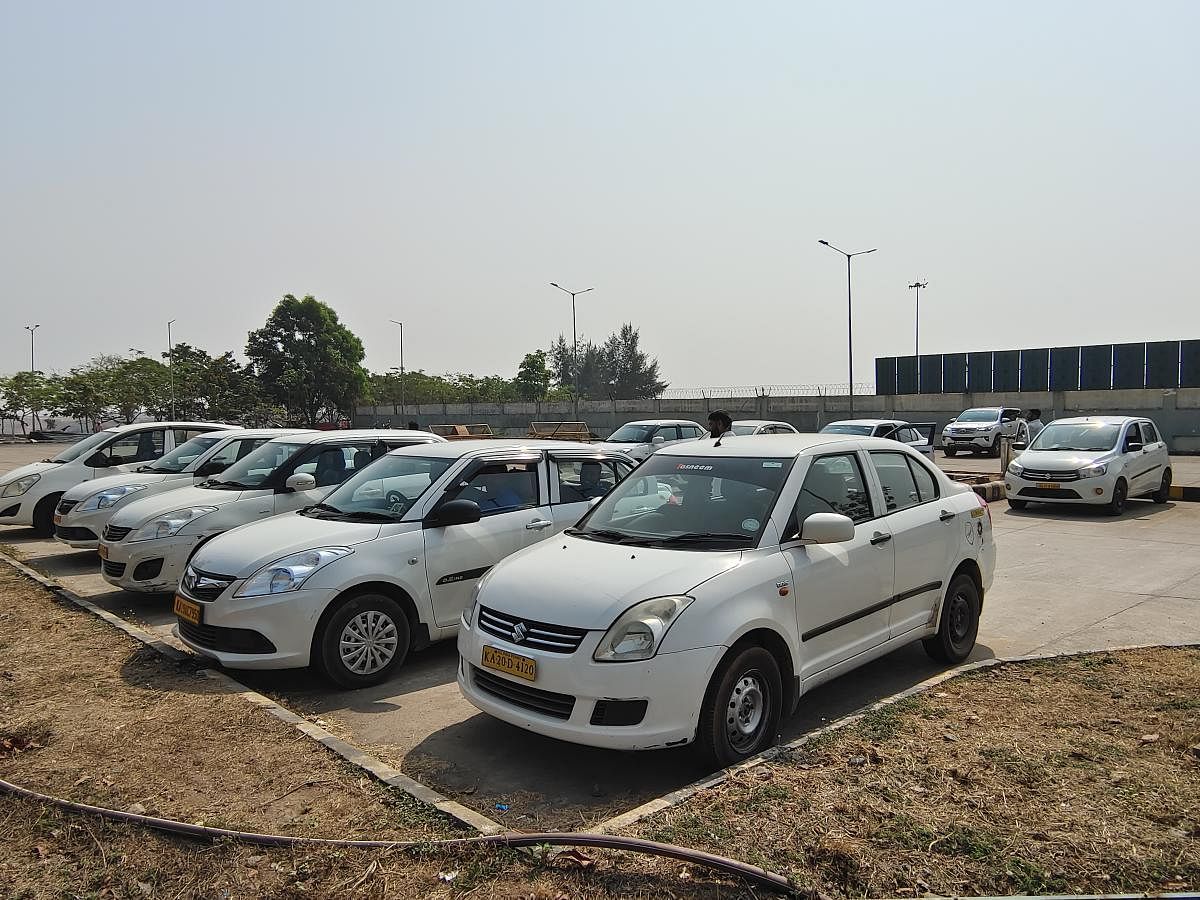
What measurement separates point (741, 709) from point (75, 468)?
1233 centimetres

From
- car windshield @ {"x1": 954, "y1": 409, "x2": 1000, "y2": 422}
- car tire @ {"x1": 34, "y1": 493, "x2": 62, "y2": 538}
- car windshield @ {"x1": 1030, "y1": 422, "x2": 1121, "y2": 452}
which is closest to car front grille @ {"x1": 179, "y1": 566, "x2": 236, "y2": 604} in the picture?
car tire @ {"x1": 34, "y1": 493, "x2": 62, "y2": 538}

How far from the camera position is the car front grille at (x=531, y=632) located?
14.1ft

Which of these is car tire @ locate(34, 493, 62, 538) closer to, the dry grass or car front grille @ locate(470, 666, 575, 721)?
car front grille @ locate(470, 666, 575, 721)

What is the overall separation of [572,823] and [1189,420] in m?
35.1

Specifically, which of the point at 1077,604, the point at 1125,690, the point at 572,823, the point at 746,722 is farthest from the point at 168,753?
the point at 1077,604

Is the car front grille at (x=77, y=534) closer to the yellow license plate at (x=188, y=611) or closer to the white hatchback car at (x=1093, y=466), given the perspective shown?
the yellow license plate at (x=188, y=611)

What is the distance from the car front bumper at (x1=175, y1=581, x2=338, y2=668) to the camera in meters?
5.82

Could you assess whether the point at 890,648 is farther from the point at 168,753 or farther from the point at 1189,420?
the point at 1189,420

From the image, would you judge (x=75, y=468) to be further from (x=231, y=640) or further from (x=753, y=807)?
(x=753, y=807)

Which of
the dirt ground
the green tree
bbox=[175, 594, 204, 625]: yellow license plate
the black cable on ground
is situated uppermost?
the green tree

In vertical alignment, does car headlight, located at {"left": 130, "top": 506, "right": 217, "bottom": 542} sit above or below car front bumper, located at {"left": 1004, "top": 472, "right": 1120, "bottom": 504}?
above

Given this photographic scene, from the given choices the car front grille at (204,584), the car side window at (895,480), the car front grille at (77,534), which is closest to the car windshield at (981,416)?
the car side window at (895,480)

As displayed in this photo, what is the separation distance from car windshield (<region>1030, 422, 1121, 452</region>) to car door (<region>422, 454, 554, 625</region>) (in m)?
12.1

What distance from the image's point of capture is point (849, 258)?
146 feet
